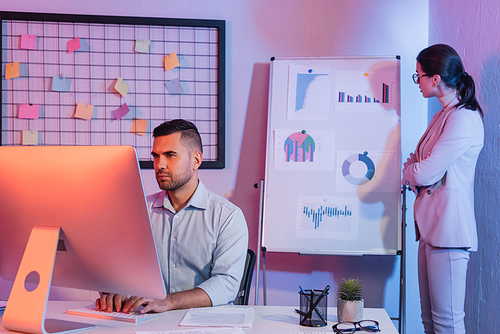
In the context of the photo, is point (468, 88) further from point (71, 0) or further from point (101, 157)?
point (71, 0)

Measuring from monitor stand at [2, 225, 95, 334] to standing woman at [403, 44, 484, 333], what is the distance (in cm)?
158

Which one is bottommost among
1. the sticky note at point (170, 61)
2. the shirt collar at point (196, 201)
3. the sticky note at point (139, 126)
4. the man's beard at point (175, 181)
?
the shirt collar at point (196, 201)

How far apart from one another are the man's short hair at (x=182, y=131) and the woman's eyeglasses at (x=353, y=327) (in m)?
0.93

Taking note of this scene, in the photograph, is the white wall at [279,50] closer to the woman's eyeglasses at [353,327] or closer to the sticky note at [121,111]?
the sticky note at [121,111]

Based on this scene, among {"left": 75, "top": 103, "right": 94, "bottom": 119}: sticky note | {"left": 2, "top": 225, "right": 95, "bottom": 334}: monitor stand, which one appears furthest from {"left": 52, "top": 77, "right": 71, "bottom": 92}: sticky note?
{"left": 2, "top": 225, "right": 95, "bottom": 334}: monitor stand

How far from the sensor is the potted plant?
1172mm

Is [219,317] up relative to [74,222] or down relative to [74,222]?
down

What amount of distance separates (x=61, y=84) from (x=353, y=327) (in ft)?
7.72

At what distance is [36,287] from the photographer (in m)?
1.05

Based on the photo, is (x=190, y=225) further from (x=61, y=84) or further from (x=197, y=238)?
(x=61, y=84)

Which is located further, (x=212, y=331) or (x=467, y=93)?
(x=467, y=93)

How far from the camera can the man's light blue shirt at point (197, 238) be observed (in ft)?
5.24

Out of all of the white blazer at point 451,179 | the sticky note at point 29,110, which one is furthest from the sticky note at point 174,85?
the white blazer at point 451,179

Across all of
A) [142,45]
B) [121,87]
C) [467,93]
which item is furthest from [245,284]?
[142,45]
